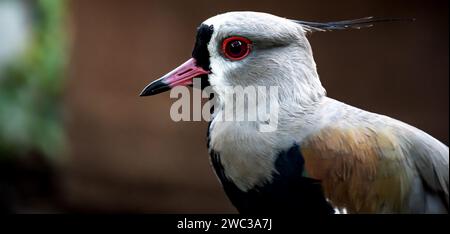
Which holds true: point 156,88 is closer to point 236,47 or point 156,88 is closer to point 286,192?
point 236,47

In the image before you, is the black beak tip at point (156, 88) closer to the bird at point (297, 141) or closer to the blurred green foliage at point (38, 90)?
the bird at point (297, 141)

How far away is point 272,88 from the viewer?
138 centimetres

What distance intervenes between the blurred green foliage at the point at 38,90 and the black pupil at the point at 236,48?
2.99 meters

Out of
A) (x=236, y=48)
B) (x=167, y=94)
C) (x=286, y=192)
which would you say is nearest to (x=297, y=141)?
(x=286, y=192)

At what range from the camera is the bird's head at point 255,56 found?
1.33 m

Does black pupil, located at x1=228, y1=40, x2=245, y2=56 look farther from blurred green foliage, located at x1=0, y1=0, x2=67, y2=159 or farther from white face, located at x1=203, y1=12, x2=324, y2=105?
blurred green foliage, located at x1=0, y1=0, x2=67, y2=159

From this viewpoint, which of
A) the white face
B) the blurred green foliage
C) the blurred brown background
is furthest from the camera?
the blurred green foliage

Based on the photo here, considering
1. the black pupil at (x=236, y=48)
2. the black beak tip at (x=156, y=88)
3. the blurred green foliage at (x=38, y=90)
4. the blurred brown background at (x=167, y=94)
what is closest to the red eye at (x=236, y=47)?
the black pupil at (x=236, y=48)

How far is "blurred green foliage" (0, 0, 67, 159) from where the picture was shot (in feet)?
13.7

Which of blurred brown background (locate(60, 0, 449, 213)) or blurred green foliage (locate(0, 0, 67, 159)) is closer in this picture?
blurred brown background (locate(60, 0, 449, 213))

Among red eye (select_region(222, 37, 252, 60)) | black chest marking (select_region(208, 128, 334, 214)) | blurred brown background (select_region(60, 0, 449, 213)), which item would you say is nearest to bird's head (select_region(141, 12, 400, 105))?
red eye (select_region(222, 37, 252, 60))

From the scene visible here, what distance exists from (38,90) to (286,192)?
3356 mm
